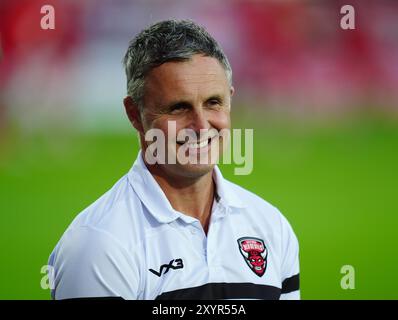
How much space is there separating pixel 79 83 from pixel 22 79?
0.20 m

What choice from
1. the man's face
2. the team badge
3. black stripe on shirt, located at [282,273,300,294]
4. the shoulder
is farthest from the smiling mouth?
black stripe on shirt, located at [282,273,300,294]

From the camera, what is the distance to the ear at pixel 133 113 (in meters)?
1.82

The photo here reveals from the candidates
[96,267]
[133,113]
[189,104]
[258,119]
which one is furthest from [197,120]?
[96,267]

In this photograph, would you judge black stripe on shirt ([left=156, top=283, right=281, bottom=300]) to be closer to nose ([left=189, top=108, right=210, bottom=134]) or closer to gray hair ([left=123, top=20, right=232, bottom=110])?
nose ([left=189, top=108, right=210, bottom=134])

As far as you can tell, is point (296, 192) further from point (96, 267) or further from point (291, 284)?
point (96, 267)

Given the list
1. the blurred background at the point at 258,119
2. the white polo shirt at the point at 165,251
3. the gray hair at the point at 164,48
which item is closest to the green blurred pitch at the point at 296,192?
the blurred background at the point at 258,119

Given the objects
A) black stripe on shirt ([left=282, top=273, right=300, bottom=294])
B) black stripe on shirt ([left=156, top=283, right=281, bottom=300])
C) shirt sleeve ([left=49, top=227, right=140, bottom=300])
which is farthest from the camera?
black stripe on shirt ([left=282, top=273, right=300, bottom=294])

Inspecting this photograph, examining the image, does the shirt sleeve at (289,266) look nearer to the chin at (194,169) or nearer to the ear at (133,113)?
the chin at (194,169)

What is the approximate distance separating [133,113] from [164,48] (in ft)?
0.79

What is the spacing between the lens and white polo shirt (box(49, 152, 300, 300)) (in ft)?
5.49

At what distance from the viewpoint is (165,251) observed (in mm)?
1748

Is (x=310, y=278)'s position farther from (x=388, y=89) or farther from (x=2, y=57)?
(x=2, y=57)

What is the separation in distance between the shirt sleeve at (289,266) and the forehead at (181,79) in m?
0.57

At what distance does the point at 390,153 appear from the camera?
6.87 feet
